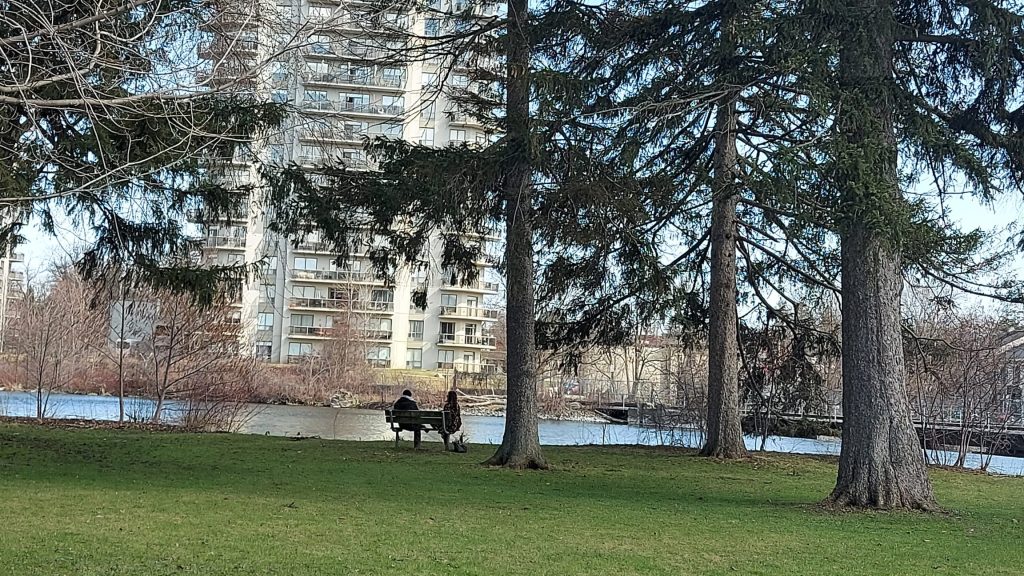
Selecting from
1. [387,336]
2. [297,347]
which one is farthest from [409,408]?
[387,336]

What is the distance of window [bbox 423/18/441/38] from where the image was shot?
15.8m

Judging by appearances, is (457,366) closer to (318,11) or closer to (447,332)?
(447,332)

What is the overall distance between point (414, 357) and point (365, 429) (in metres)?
36.5

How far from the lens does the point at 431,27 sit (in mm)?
16344

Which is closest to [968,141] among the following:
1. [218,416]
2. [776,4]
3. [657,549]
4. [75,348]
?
[776,4]

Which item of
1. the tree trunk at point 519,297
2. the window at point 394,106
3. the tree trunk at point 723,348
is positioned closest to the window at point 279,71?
the tree trunk at point 519,297

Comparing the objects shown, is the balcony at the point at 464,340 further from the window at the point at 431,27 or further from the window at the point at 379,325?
the window at the point at 431,27

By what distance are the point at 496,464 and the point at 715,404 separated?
17.8 ft

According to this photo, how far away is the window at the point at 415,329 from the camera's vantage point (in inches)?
2638

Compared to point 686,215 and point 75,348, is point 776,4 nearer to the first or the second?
point 686,215

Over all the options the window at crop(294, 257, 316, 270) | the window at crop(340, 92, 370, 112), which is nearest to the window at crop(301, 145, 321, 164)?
the window at crop(340, 92, 370, 112)

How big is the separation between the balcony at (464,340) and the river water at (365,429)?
24.7m

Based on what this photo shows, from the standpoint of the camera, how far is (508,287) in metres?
14.4

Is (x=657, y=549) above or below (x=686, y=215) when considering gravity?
below
